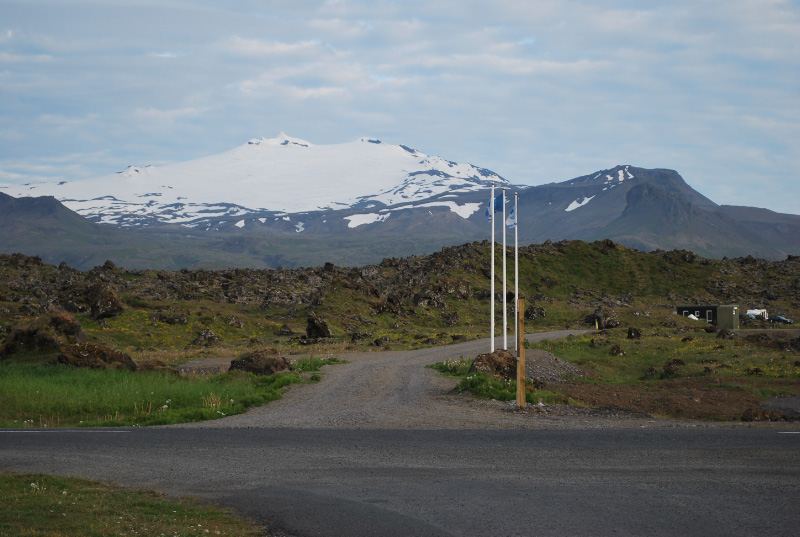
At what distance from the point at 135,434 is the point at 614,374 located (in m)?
25.1

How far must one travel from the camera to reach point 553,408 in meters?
23.3

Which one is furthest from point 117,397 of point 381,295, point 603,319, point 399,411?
point 381,295

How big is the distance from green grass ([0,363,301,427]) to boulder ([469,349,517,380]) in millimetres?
7642

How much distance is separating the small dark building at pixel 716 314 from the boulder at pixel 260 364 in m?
44.6

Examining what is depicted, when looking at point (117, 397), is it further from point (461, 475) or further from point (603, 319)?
point (603, 319)

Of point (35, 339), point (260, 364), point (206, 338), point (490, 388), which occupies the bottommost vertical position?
point (206, 338)

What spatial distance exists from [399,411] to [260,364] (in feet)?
36.0

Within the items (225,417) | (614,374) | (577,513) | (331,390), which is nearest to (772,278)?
(614,374)

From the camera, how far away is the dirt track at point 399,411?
21.1m

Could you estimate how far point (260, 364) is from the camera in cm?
3256

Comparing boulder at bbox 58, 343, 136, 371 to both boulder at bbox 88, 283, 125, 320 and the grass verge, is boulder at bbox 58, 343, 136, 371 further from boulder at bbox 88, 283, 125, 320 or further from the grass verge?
boulder at bbox 88, 283, 125, 320

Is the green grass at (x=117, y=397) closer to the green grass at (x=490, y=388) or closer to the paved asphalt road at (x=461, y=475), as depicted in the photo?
the paved asphalt road at (x=461, y=475)

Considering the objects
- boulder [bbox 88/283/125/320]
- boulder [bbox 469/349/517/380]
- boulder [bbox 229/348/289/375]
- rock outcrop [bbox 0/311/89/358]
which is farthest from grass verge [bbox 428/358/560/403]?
boulder [bbox 88/283/125/320]

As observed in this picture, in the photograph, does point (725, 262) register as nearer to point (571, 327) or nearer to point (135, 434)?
point (571, 327)
